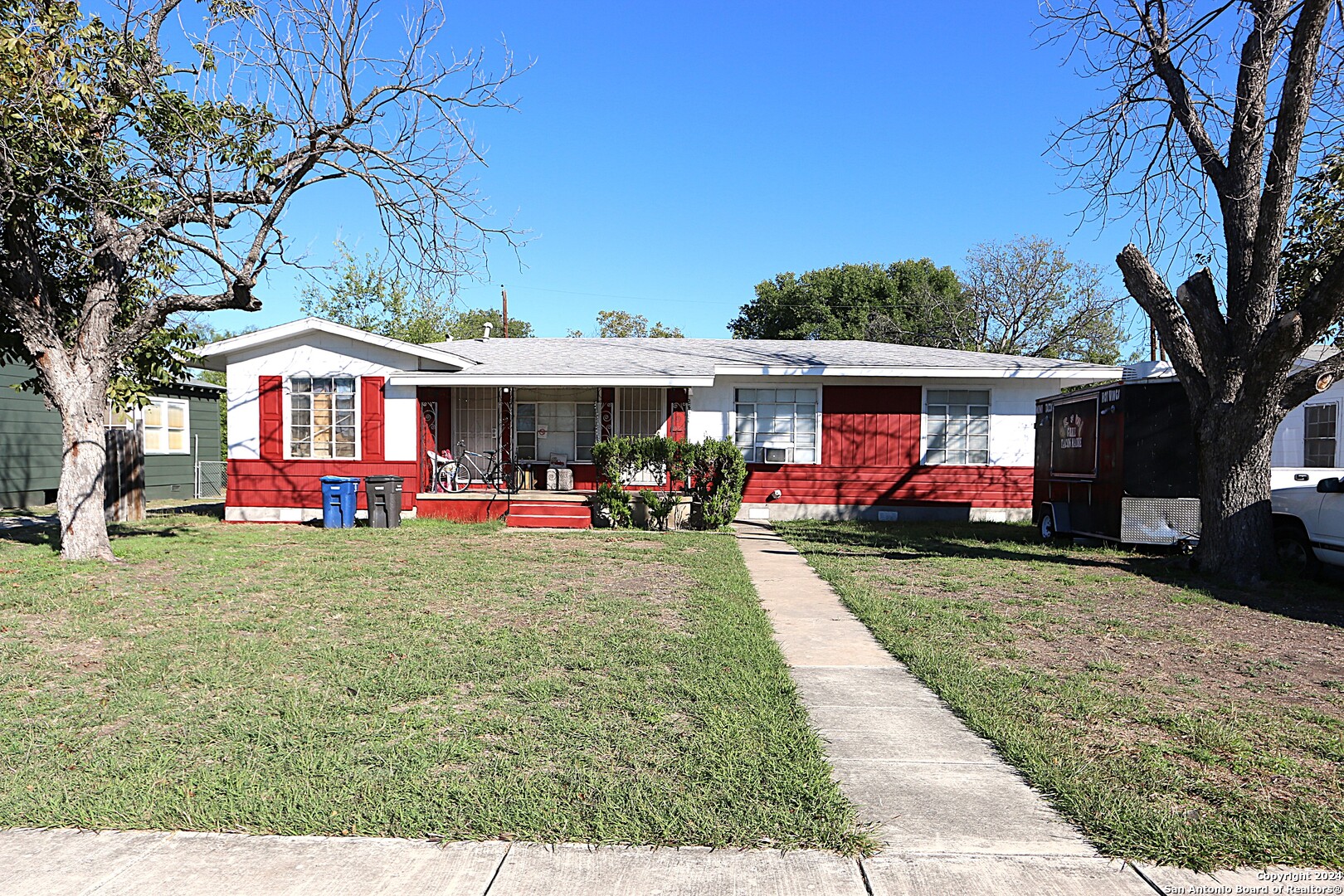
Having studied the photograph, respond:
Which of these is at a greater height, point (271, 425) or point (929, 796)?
point (271, 425)

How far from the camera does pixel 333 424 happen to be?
52.1 feet

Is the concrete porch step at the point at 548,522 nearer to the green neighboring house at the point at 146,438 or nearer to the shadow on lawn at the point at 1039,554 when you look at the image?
the shadow on lawn at the point at 1039,554

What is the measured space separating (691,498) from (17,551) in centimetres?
981

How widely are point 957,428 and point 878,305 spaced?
1047 inches

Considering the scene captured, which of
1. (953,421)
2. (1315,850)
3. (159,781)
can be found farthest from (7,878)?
(953,421)

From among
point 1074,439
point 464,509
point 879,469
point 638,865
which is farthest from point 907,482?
point 638,865

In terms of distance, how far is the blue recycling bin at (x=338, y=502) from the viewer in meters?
15.0

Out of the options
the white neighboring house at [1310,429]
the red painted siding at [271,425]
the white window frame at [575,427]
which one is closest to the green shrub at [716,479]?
the white window frame at [575,427]

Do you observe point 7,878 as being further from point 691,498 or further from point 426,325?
point 426,325

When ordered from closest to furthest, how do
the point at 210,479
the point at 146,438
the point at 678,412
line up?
the point at 678,412 → the point at 146,438 → the point at 210,479

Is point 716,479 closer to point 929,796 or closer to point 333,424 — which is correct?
point 333,424

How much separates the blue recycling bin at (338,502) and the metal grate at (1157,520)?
489 inches

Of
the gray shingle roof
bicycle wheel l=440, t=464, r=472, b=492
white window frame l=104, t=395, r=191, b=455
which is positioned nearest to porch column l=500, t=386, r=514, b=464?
the gray shingle roof

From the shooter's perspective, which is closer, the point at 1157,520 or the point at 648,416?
the point at 1157,520
